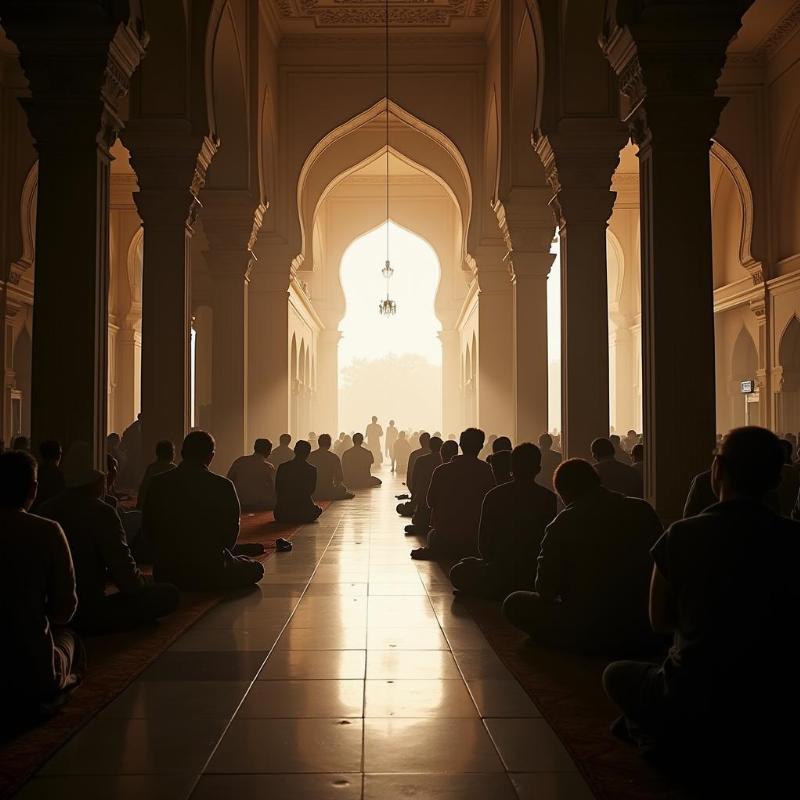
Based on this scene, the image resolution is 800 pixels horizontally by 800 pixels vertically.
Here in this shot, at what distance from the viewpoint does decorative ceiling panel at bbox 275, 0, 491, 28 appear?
14.7 meters

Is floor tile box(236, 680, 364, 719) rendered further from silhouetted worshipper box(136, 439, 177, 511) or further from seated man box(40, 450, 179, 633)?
silhouetted worshipper box(136, 439, 177, 511)

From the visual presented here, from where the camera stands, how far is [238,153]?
13094 mm

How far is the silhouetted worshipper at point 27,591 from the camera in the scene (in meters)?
3.02

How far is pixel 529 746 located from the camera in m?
2.88

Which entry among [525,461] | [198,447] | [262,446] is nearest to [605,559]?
[525,461]

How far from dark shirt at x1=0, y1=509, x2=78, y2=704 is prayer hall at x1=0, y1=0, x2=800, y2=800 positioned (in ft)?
0.03

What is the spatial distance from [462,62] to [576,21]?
7128mm

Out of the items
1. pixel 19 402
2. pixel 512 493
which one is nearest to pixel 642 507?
pixel 512 493

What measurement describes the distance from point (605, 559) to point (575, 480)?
0.34 meters

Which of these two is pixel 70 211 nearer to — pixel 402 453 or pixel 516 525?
pixel 516 525

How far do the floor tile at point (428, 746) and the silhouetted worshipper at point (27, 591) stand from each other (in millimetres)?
1069

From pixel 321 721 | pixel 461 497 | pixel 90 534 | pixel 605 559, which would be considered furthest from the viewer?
pixel 461 497

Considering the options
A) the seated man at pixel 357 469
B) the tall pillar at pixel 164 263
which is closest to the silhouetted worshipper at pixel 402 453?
the seated man at pixel 357 469

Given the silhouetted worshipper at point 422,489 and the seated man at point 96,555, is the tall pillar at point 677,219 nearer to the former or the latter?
the silhouetted worshipper at point 422,489
